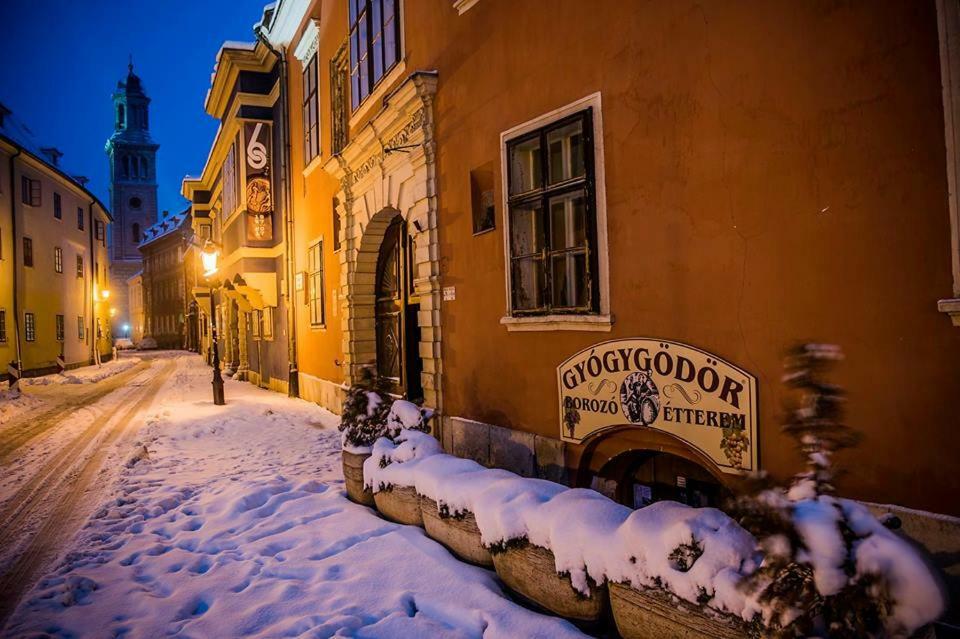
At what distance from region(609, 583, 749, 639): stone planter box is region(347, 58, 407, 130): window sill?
8030 millimetres

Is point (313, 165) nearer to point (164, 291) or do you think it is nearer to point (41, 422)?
point (41, 422)

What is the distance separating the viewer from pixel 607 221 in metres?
5.12

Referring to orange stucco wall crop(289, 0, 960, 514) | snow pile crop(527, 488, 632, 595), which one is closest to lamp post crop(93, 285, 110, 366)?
orange stucco wall crop(289, 0, 960, 514)

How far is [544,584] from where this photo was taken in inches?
143

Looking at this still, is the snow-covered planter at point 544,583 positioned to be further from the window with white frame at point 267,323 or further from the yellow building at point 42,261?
the yellow building at point 42,261

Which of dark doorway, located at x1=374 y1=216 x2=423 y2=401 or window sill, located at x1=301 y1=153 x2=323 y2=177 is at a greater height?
window sill, located at x1=301 y1=153 x2=323 y2=177

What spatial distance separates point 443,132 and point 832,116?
17.0ft

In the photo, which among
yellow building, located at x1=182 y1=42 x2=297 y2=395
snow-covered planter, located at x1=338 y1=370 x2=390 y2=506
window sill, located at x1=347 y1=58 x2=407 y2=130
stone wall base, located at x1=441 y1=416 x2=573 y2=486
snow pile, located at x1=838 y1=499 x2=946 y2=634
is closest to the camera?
snow pile, located at x1=838 y1=499 x2=946 y2=634

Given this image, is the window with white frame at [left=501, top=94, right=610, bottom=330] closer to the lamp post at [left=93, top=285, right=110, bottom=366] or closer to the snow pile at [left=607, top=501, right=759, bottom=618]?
the snow pile at [left=607, top=501, right=759, bottom=618]

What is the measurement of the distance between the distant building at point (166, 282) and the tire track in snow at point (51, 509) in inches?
1938

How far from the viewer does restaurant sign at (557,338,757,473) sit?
4059mm

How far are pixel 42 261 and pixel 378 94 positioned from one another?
2519cm

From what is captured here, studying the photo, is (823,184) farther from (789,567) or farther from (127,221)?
(127,221)

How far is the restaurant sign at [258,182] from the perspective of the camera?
16938 millimetres
